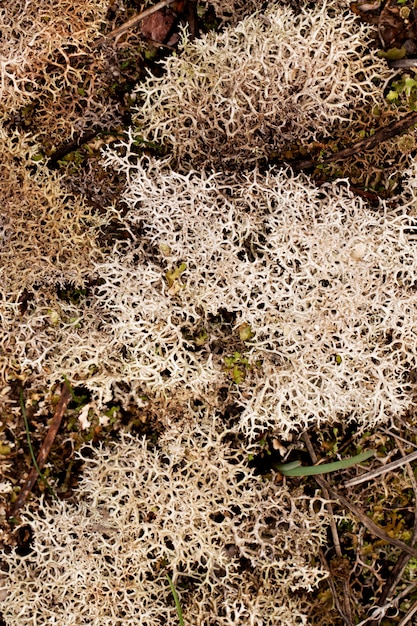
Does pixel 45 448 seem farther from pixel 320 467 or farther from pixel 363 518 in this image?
pixel 363 518

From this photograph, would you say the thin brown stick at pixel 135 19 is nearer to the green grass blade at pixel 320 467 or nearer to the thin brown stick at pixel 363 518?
the green grass blade at pixel 320 467

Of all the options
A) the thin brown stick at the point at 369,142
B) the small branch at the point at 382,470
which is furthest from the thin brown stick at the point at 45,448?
the thin brown stick at the point at 369,142

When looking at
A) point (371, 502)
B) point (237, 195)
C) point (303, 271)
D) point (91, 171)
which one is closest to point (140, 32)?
point (91, 171)

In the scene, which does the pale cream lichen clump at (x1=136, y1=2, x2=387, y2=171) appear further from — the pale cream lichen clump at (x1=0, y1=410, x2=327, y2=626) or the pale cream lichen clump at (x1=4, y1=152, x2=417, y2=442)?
the pale cream lichen clump at (x1=0, y1=410, x2=327, y2=626)

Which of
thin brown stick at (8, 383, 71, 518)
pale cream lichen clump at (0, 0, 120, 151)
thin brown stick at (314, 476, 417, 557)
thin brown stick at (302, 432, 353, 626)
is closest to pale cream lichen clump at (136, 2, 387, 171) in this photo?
pale cream lichen clump at (0, 0, 120, 151)

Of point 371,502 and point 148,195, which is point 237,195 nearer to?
point 148,195
